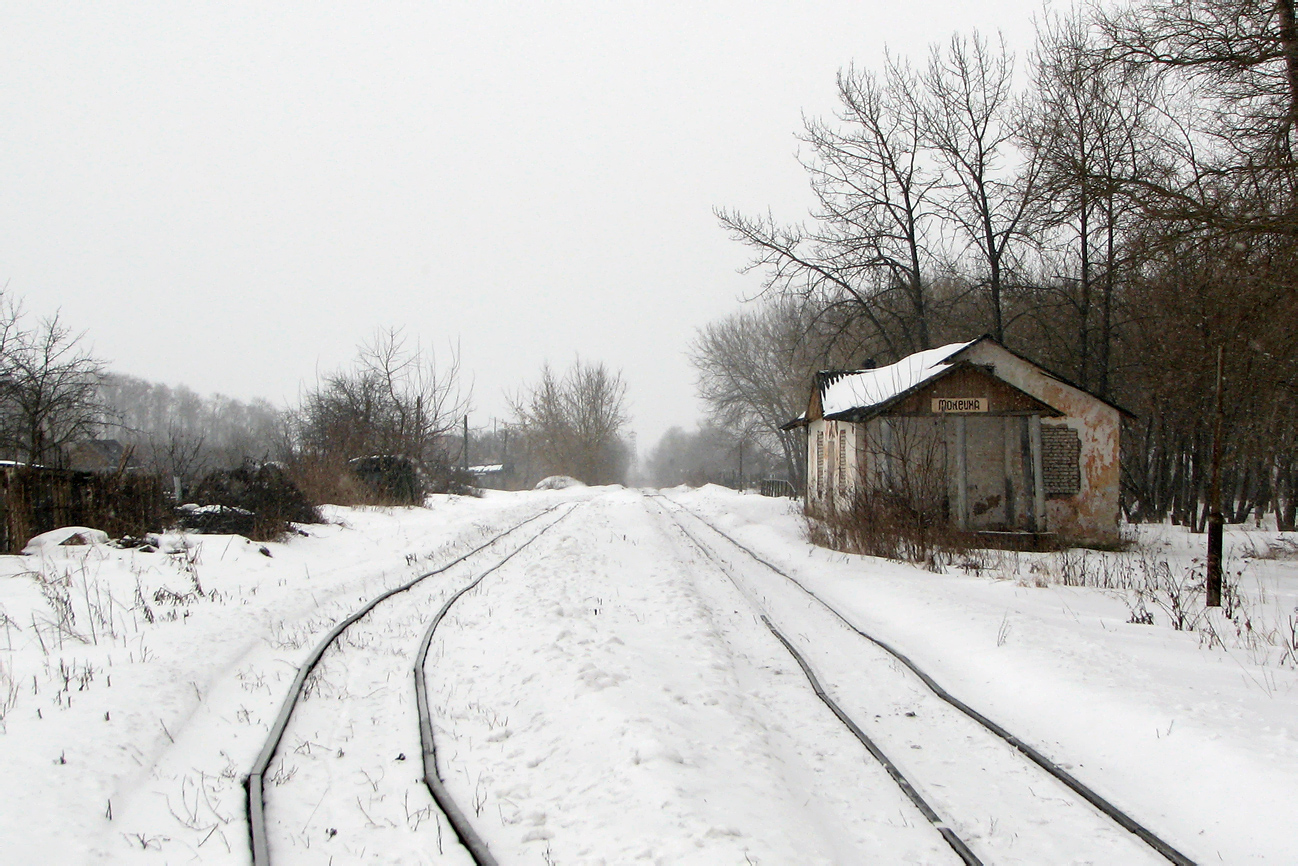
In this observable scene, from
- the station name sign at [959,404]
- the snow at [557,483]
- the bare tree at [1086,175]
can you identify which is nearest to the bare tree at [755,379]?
the snow at [557,483]

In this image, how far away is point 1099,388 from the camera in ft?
83.5

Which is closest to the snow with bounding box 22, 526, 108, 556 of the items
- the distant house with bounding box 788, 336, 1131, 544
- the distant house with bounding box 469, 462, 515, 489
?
the distant house with bounding box 788, 336, 1131, 544

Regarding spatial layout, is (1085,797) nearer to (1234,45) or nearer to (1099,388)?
(1234,45)

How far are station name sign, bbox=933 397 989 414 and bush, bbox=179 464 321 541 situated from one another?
1332 cm

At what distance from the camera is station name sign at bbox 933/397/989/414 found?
56.6 ft

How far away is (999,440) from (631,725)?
16.3m

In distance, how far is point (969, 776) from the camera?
4.54 m

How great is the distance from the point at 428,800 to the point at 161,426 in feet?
434

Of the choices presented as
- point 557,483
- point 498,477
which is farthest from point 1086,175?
point 498,477

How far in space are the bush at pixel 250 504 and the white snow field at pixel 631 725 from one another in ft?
15.1

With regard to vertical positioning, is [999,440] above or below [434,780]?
above

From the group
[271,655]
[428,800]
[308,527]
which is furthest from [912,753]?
[308,527]

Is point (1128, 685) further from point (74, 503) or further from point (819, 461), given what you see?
point (819, 461)

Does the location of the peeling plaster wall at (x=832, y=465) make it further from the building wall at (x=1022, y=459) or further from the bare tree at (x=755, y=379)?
the bare tree at (x=755, y=379)
